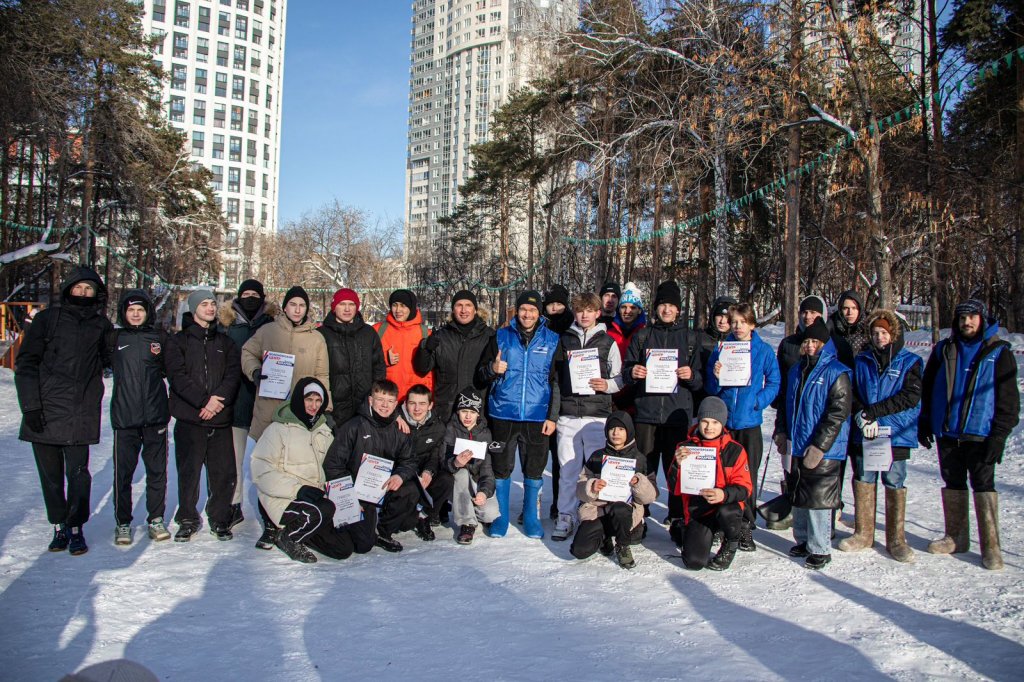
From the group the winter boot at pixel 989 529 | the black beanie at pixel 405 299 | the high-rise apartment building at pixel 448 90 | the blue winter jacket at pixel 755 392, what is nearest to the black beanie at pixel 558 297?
the black beanie at pixel 405 299

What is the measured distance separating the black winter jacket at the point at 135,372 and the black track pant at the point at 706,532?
13.4 feet

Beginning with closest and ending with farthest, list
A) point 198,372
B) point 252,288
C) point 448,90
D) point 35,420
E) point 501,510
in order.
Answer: point 35,420, point 198,372, point 501,510, point 252,288, point 448,90

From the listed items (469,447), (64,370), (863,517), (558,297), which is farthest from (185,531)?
(863,517)

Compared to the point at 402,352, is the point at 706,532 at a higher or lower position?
lower

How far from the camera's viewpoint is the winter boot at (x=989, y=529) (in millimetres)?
5043

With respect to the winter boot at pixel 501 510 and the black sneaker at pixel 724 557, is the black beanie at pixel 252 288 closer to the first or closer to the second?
the winter boot at pixel 501 510

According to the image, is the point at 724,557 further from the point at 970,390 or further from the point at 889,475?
the point at 970,390

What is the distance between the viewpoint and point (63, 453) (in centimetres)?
521

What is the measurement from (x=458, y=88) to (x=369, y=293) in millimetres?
95460

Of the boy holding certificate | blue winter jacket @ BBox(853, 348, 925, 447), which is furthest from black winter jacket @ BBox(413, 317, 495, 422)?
blue winter jacket @ BBox(853, 348, 925, 447)

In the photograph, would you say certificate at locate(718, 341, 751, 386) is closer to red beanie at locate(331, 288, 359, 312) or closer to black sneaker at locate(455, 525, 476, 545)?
black sneaker at locate(455, 525, 476, 545)

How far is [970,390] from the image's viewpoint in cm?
523

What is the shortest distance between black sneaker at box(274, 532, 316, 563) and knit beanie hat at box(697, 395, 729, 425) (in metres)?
3.07

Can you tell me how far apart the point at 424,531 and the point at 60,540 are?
8.70 ft
